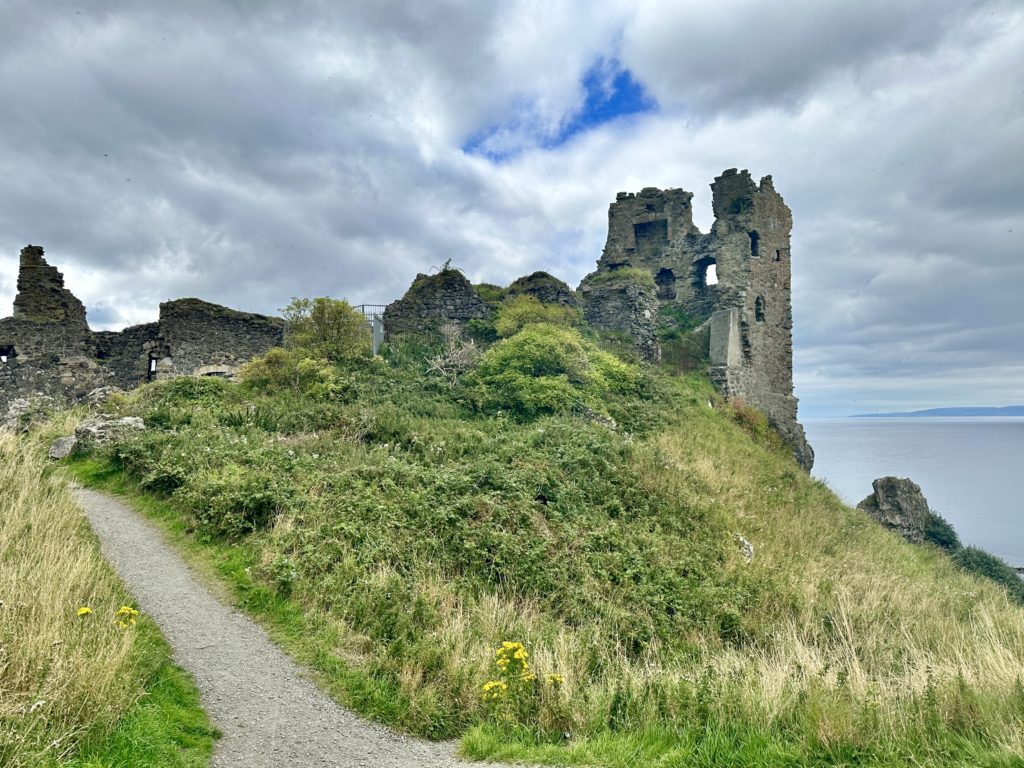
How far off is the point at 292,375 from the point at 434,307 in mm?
6851

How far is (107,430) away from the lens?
11781 mm

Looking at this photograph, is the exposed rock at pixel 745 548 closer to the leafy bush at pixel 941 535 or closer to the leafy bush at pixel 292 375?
the leafy bush at pixel 292 375

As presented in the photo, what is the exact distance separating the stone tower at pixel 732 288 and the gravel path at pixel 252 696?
1979cm

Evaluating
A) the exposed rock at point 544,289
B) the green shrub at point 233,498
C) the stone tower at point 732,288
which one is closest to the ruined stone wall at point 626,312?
the stone tower at point 732,288

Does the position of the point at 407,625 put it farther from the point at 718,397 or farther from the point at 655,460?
the point at 718,397

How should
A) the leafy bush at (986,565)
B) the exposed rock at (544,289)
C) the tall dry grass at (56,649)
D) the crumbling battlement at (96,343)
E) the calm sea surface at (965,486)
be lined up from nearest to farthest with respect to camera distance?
the tall dry grass at (56,649)
the crumbling battlement at (96,343)
the leafy bush at (986,565)
the exposed rock at (544,289)
the calm sea surface at (965,486)

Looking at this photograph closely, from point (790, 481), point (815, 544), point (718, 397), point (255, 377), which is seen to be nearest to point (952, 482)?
point (718, 397)

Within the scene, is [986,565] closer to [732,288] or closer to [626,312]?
[732,288]

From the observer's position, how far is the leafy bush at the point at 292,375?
15438mm

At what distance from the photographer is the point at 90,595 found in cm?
548

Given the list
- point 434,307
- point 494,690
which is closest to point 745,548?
point 494,690

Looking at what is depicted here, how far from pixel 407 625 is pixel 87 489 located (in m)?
7.79

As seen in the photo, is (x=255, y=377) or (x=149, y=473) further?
(x=255, y=377)

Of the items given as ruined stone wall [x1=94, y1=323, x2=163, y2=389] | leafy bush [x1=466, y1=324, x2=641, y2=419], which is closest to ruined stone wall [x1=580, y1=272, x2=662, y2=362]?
leafy bush [x1=466, y1=324, x2=641, y2=419]
